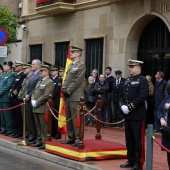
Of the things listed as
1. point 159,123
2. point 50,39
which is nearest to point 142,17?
point 50,39

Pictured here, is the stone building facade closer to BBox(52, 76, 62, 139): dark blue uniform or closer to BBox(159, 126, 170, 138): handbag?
BBox(52, 76, 62, 139): dark blue uniform

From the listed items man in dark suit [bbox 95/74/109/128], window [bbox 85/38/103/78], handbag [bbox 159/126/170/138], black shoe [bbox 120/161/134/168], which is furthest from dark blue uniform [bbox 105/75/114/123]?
handbag [bbox 159/126/170/138]

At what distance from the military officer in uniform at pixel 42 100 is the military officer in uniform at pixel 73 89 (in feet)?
3.07

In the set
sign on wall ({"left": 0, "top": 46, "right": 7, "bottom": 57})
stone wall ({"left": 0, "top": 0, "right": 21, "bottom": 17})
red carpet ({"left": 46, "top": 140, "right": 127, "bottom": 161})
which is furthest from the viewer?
stone wall ({"left": 0, "top": 0, "right": 21, "bottom": 17})

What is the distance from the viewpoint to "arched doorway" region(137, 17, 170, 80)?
56.2 feet

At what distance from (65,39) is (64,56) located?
2.52ft

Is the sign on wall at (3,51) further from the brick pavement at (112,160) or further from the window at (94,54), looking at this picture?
the window at (94,54)

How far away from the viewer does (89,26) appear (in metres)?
20.6

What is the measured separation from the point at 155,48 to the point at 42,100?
6.78 meters

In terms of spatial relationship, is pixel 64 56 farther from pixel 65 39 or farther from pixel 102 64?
pixel 102 64

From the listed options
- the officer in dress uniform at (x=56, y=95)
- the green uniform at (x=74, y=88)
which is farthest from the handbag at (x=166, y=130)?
the officer in dress uniform at (x=56, y=95)

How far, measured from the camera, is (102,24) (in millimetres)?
19797

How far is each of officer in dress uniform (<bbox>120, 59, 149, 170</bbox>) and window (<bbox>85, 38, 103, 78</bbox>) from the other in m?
10.2

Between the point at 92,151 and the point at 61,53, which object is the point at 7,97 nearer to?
the point at 92,151
